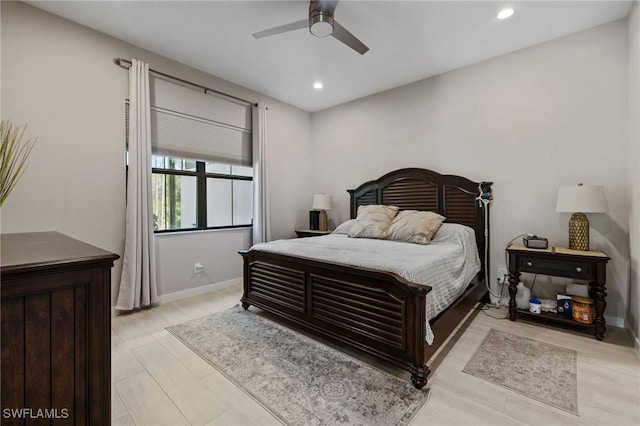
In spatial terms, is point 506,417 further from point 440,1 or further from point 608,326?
point 440,1

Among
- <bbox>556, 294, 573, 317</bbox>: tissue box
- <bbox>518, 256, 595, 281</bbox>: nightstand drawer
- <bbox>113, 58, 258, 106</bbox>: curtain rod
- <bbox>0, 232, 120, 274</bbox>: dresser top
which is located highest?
<bbox>113, 58, 258, 106</bbox>: curtain rod

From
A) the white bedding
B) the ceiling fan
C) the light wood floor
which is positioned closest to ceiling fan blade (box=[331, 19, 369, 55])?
the ceiling fan

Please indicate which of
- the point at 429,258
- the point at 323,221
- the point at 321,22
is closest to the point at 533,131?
the point at 429,258

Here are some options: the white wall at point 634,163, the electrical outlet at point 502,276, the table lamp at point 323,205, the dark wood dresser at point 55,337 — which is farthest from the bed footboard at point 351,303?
the electrical outlet at point 502,276

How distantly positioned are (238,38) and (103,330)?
2864mm

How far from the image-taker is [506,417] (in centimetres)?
151

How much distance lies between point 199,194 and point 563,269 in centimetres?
399

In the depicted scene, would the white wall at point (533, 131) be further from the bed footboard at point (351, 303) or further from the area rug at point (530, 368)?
the bed footboard at point (351, 303)

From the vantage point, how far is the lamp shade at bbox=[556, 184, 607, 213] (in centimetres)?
240

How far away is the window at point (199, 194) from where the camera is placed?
3381 mm

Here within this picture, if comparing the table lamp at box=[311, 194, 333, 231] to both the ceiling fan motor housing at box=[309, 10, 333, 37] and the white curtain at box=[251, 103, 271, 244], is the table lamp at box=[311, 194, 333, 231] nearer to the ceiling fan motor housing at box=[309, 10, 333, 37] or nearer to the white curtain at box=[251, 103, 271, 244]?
the white curtain at box=[251, 103, 271, 244]

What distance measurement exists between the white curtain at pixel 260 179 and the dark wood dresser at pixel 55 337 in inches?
115

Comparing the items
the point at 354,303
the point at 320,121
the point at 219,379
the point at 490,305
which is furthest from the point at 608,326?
the point at 320,121

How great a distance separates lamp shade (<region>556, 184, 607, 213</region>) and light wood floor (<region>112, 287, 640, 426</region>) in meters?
1.09
